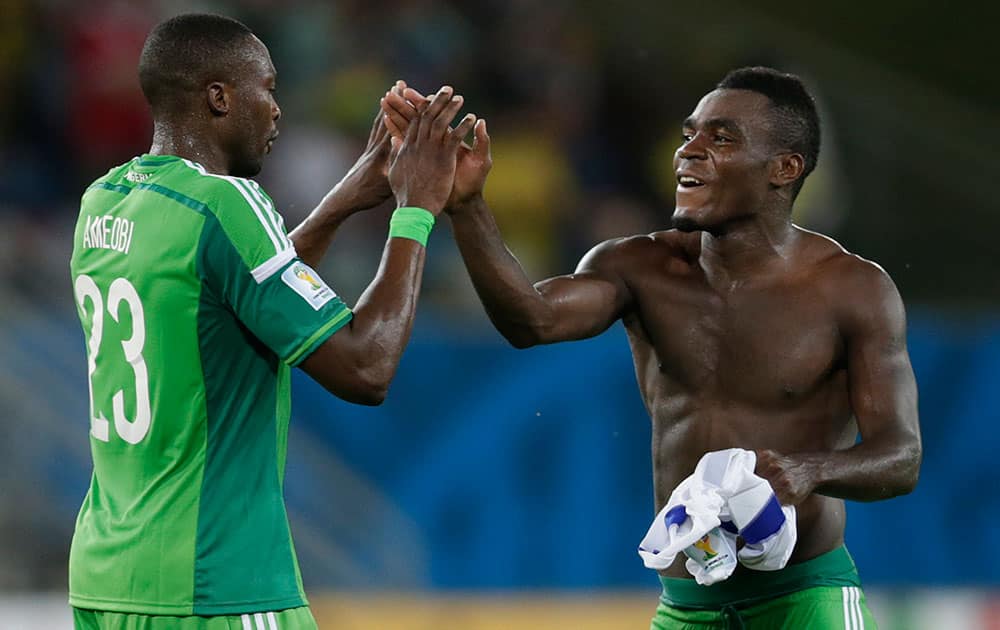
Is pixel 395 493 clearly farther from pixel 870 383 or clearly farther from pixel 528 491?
pixel 870 383

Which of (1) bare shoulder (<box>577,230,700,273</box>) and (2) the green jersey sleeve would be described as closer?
(2) the green jersey sleeve

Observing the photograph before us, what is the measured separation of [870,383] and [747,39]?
767 centimetres

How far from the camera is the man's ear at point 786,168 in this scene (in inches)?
199

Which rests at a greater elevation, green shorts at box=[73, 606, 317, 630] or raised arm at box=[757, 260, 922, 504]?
raised arm at box=[757, 260, 922, 504]

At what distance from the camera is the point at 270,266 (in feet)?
12.5

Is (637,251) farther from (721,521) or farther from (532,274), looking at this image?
(532,274)

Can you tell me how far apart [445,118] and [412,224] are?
46 centimetres

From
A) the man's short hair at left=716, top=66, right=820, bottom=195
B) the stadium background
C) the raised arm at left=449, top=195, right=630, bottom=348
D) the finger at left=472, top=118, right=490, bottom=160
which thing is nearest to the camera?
the finger at left=472, top=118, right=490, bottom=160

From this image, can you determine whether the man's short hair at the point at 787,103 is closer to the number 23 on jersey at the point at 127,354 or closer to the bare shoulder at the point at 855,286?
the bare shoulder at the point at 855,286

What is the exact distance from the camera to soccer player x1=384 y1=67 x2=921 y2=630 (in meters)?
4.72

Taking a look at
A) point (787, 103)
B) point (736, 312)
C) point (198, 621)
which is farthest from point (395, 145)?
point (198, 621)

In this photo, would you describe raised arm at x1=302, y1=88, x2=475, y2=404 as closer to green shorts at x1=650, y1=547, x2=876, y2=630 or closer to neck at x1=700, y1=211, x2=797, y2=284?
neck at x1=700, y1=211, x2=797, y2=284

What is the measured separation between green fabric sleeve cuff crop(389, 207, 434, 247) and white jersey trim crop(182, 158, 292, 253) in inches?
12.4

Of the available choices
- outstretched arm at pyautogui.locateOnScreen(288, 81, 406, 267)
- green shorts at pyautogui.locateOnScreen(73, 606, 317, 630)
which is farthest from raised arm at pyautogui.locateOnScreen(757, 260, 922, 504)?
outstretched arm at pyautogui.locateOnScreen(288, 81, 406, 267)
